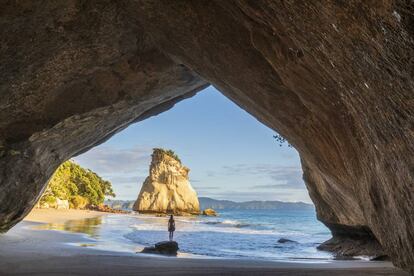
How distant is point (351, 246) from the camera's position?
18.0 metres

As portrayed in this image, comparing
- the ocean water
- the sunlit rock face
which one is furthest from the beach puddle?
the sunlit rock face

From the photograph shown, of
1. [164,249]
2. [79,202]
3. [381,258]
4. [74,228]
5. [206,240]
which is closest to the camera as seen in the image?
[164,249]

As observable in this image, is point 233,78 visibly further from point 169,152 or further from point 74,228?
point 169,152

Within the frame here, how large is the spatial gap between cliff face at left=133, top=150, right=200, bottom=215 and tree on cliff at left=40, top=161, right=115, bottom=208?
36.7 feet

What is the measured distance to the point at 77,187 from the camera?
218 ft

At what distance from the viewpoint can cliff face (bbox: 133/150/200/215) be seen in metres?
83.1

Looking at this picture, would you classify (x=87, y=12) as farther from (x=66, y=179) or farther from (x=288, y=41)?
(x=66, y=179)

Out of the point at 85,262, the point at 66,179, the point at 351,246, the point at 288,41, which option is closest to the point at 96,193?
the point at 66,179

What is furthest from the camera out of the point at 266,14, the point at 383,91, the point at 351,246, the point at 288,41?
the point at 351,246

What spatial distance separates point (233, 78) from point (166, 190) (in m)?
78.9

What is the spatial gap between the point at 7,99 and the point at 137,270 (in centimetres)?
498

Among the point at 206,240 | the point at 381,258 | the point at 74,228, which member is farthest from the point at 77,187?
the point at 381,258

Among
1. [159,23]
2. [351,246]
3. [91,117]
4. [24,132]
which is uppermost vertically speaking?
[159,23]

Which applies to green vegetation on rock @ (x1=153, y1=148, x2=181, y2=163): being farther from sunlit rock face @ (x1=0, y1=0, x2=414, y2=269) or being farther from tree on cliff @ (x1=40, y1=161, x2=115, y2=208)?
sunlit rock face @ (x1=0, y1=0, x2=414, y2=269)
